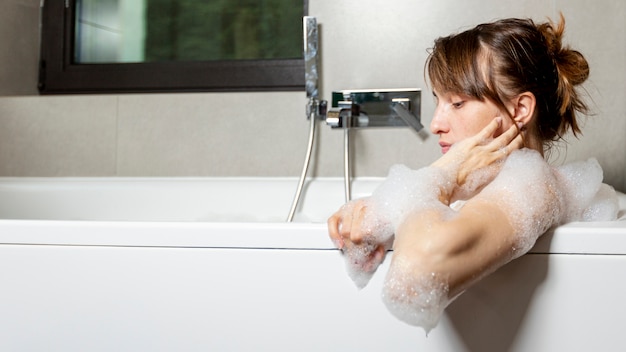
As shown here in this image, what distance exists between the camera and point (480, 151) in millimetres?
924

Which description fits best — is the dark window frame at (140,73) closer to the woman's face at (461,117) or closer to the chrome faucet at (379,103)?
the chrome faucet at (379,103)

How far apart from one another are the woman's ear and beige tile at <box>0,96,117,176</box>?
1.37 metres

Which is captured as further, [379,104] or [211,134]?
[211,134]

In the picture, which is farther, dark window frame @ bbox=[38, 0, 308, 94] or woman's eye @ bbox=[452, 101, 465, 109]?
dark window frame @ bbox=[38, 0, 308, 94]

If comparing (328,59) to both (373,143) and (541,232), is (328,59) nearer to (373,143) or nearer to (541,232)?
(373,143)

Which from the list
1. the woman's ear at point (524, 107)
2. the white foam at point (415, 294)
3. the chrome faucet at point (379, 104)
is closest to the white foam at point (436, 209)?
the white foam at point (415, 294)

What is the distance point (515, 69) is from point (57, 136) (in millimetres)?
1532

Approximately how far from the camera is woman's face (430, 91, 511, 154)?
102cm

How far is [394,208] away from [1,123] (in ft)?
5.57

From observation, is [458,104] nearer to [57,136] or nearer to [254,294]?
[254,294]

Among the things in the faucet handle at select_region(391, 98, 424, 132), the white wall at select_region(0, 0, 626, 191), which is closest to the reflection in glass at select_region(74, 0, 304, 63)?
the white wall at select_region(0, 0, 626, 191)

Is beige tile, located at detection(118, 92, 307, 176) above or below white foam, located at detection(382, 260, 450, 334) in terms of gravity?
above

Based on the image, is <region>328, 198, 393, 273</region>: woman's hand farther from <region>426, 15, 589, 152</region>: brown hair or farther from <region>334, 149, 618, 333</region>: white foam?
<region>426, 15, 589, 152</region>: brown hair

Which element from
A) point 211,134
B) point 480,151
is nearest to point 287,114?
point 211,134
